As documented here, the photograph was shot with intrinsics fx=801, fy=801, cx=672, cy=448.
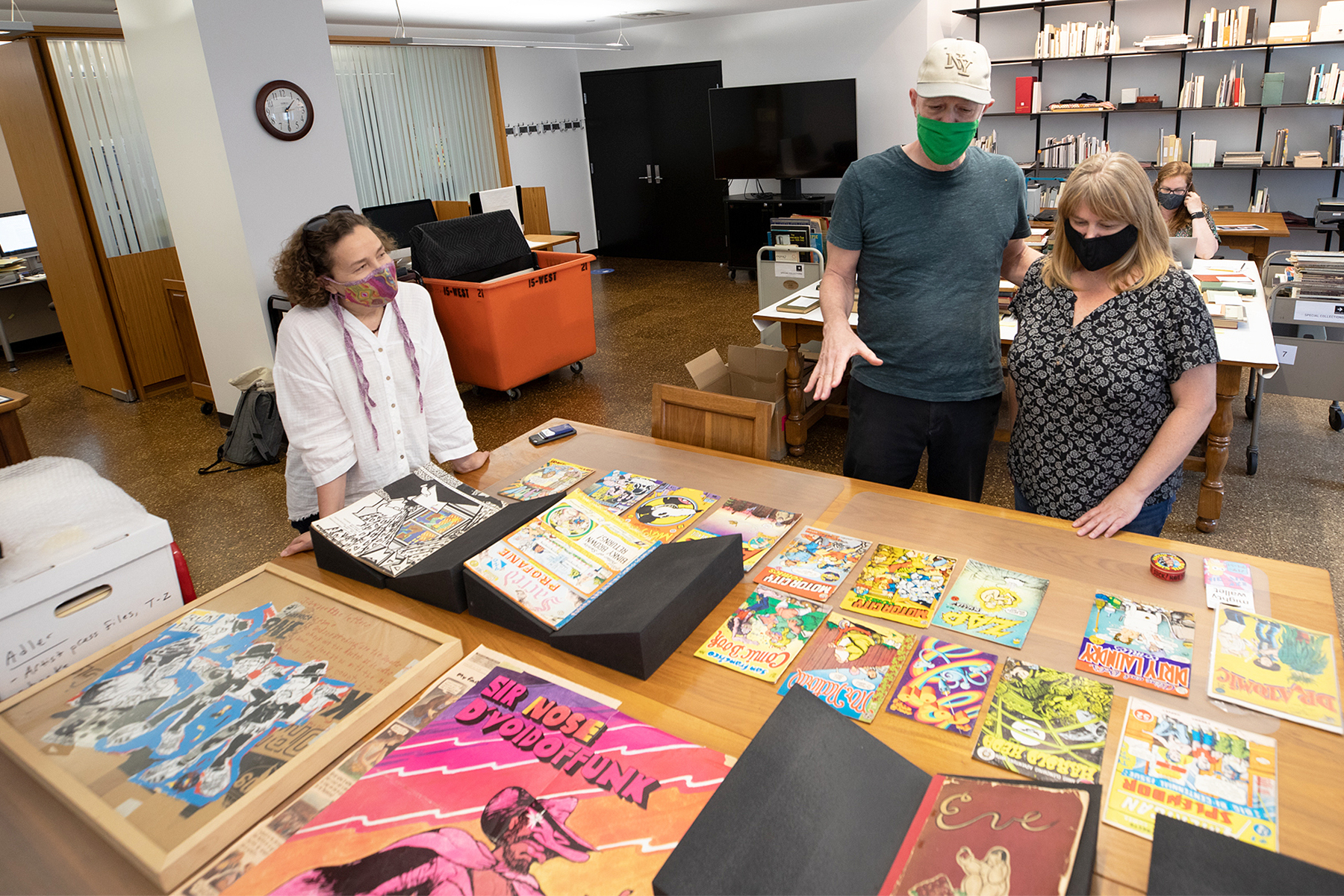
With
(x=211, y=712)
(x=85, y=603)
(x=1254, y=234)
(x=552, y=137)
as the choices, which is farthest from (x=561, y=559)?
(x=552, y=137)

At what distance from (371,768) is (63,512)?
86 cm

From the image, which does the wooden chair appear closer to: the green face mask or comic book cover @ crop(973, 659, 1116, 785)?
the green face mask

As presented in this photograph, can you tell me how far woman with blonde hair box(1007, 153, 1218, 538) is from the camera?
5.18ft

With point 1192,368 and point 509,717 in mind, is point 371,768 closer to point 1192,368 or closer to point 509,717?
point 509,717

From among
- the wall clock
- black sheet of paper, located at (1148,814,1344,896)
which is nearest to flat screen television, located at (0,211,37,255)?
the wall clock

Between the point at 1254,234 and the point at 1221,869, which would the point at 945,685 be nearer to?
the point at 1221,869

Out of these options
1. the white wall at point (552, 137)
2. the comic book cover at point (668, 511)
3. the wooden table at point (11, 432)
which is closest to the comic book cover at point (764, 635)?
the comic book cover at point (668, 511)

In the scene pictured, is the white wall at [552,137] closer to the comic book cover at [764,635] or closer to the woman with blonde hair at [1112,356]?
the woman with blonde hair at [1112,356]

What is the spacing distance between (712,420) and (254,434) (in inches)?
135

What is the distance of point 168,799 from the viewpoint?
1.05 meters

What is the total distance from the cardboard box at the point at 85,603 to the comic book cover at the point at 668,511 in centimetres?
88

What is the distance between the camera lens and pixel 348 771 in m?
1.10

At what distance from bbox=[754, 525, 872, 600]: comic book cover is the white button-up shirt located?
0.97m

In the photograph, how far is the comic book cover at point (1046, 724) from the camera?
106 cm
